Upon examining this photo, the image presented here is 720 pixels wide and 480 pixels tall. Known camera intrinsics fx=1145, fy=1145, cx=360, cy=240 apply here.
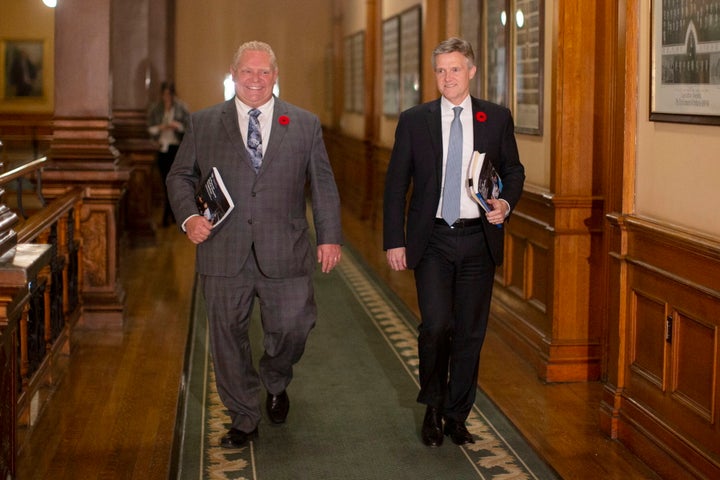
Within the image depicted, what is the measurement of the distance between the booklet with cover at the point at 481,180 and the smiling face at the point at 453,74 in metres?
0.27

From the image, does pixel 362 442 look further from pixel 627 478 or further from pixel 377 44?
pixel 377 44

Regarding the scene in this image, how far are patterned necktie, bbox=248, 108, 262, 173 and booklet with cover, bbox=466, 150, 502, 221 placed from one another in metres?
0.91

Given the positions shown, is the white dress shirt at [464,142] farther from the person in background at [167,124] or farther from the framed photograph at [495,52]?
the person in background at [167,124]

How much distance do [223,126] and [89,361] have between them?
2.52 m

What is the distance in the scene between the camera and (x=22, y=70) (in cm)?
2006

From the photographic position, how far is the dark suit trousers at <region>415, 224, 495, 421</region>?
4770 millimetres

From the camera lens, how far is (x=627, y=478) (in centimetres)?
464

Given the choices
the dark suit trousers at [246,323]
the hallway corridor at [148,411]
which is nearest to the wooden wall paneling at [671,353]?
the hallway corridor at [148,411]

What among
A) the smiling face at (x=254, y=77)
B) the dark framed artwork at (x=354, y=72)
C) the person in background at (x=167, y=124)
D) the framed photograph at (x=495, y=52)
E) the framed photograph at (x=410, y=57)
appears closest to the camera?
the smiling face at (x=254, y=77)

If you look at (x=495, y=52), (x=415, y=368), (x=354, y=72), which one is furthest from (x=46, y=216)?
(x=354, y=72)

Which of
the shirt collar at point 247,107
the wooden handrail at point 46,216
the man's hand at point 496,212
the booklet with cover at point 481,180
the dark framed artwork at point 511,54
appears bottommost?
the wooden handrail at point 46,216

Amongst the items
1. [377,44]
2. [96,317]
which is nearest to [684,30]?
[96,317]

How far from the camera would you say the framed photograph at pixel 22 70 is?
20.0 meters

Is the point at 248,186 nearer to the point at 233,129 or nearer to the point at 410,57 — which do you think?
the point at 233,129
